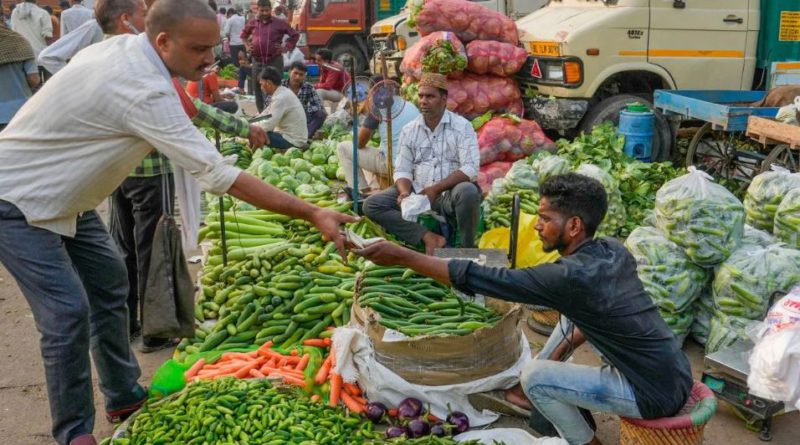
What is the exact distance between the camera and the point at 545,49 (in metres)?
8.41

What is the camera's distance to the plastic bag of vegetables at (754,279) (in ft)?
13.9

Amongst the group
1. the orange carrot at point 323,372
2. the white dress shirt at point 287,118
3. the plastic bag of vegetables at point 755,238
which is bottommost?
the orange carrot at point 323,372

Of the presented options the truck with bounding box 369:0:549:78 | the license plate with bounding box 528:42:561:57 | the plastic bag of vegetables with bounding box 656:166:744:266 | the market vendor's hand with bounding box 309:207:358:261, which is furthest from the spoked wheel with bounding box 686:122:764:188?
the truck with bounding box 369:0:549:78

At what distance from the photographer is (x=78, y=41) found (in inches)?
251

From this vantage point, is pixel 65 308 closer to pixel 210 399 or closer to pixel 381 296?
pixel 210 399

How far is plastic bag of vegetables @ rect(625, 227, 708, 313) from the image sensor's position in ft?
15.1

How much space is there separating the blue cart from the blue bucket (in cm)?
20

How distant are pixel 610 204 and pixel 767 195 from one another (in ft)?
4.99

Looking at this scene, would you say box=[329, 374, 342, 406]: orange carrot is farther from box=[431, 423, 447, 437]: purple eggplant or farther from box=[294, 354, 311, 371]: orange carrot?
box=[431, 423, 447, 437]: purple eggplant

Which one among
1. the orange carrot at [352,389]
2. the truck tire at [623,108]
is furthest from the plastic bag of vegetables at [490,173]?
the orange carrot at [352,389]

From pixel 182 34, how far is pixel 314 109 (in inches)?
285

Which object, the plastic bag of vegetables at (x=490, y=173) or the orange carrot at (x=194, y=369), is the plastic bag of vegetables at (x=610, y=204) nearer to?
the plastic bag of vegetables at (x=490, y=173)

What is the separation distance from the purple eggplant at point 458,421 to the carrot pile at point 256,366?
32.6 inches

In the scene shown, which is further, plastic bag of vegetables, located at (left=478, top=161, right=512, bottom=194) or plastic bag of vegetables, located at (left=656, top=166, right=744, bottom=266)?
plastic bag of vegetables, located at (left=478, top=161, right=512, bottom=194)
